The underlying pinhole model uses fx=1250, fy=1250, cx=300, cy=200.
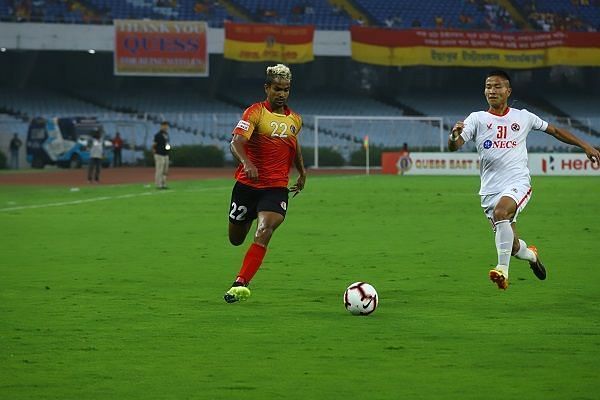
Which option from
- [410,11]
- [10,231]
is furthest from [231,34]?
[10,231]

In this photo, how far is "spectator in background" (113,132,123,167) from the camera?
55928mm

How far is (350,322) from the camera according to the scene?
34.0ft

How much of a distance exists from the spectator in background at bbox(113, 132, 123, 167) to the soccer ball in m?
45.9

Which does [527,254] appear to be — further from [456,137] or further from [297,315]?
[297,315]

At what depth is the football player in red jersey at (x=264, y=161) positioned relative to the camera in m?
11.6

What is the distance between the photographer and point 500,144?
40.7 feet

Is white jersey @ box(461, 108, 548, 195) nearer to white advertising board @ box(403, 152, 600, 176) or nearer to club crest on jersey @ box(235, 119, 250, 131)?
club crest on jersey @ box(235, 119, 250, 131)

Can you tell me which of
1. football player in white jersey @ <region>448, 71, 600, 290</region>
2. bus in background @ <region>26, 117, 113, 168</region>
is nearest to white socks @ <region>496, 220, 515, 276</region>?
football player in white jersey @ <region>448, 71, 600, 290</region>

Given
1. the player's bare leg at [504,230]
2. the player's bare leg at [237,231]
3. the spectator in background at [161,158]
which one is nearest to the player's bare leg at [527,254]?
the player's bare leg at [504,230]

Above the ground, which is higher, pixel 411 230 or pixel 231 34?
pixel 231 34

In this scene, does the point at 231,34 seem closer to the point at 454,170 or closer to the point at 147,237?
the point at 454,170

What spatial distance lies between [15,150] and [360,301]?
4721 centimetres

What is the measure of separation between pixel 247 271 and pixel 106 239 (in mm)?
8628

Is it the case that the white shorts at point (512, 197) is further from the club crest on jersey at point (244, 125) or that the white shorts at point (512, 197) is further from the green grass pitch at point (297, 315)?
the club crest on jersey at point (244, 125)
